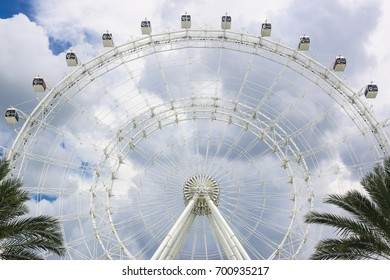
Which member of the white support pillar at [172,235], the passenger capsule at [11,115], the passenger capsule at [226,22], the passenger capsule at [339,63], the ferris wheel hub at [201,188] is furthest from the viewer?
the passenger capsule at [226,22]

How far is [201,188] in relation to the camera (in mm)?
38719

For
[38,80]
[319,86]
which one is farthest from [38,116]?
[319,86]

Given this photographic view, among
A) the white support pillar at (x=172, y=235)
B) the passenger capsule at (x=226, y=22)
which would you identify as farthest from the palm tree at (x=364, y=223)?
the passenger capsule at (x=226, y=22)

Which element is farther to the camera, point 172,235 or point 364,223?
point 172,235

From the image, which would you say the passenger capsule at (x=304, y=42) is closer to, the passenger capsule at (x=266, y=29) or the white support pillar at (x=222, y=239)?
the passenger capsule at (x=266, y=29)

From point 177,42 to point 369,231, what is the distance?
2528cm

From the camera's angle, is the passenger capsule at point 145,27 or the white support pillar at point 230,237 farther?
the passenger capsule at point 145,27

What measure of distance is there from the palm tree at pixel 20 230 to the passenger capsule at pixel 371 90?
86.0 ft

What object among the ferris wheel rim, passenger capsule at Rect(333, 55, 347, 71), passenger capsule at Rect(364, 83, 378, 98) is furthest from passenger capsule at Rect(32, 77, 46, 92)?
passenger capsule at Rect(364, 83, 378, 98)

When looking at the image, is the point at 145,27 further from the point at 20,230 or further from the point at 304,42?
the point at 20,230

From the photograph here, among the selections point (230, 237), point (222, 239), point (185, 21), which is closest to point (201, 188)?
point (222, 239)

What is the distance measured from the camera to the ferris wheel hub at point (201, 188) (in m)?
38.8

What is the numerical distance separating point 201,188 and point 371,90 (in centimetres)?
1538
